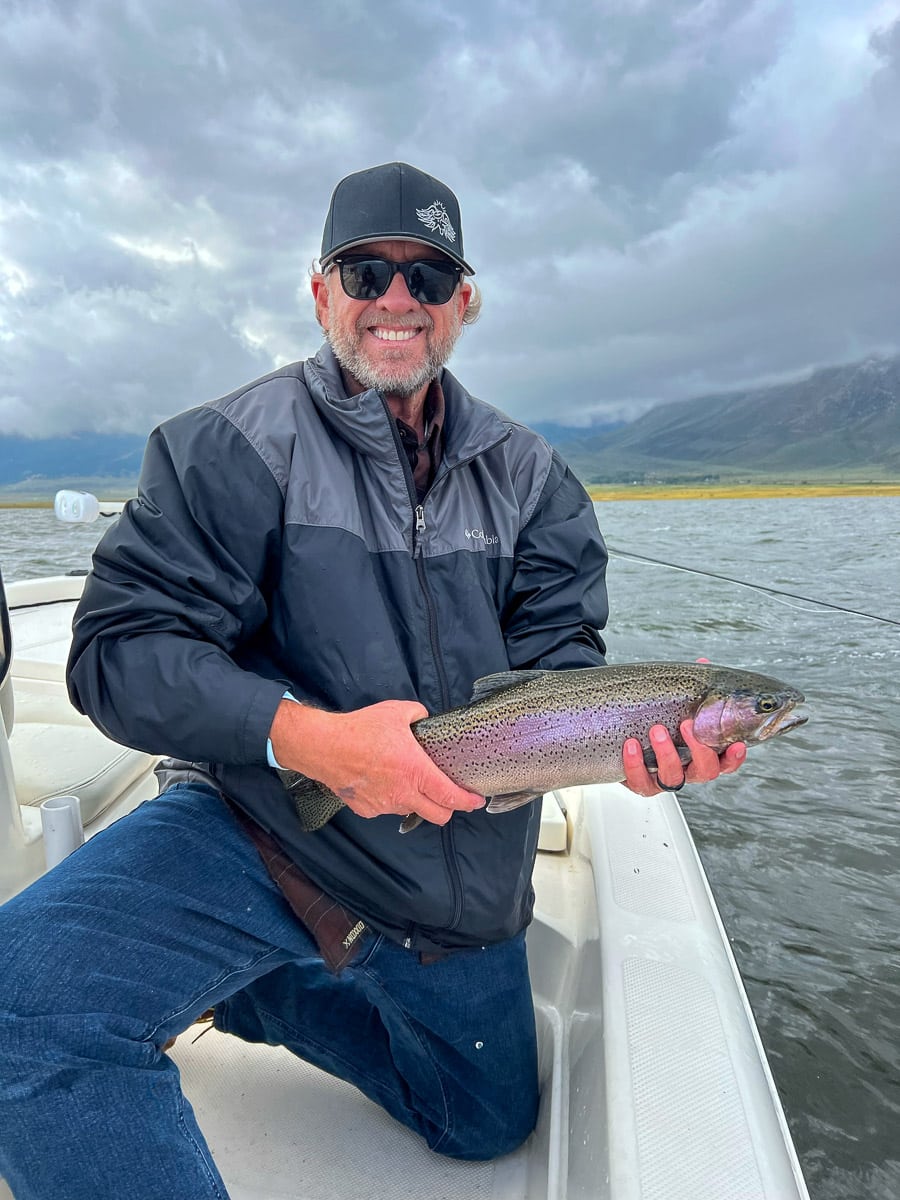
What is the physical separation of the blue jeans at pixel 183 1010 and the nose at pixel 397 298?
73.6 inches

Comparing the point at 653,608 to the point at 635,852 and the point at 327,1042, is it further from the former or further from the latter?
the point at 327,1042

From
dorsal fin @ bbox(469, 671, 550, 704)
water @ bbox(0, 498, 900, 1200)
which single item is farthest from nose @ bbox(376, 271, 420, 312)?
water @ bbox(0, 498, 900, 1200)

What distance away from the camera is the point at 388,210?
2902 millimetres

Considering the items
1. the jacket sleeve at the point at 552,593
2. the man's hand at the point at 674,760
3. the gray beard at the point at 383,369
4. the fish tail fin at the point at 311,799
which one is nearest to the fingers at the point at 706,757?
the man's hand at the point at 674,760

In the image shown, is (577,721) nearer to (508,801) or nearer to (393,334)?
(508,801)

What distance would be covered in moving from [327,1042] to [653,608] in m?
13.2

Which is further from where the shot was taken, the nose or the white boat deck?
the nose

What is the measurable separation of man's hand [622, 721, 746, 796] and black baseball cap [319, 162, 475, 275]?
1.95 meters

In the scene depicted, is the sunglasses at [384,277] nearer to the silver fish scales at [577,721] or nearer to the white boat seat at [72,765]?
the silver fish scales at [577,721]

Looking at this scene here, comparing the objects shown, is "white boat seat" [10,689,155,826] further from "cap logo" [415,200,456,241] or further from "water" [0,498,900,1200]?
"water" [0,498,900,1200]

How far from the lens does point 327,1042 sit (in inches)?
101

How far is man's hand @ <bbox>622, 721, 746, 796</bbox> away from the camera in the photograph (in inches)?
100

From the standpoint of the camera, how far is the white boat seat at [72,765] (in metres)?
3.26

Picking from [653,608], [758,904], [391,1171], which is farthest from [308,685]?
[653,608]
